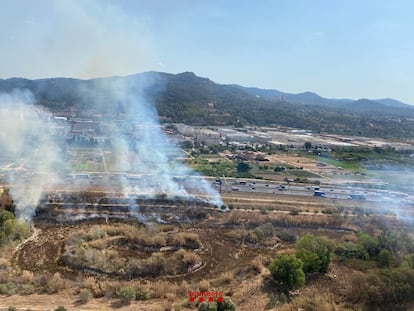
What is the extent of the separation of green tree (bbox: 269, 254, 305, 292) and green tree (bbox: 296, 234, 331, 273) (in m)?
1.32

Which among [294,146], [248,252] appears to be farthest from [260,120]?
[248,252]

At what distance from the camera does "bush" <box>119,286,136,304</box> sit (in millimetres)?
15508

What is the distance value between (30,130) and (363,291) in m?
51.5

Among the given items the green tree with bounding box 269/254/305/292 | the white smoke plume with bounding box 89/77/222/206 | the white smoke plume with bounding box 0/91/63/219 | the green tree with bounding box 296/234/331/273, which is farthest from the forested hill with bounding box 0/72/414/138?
the green tree with bounding box 269/254/305/292

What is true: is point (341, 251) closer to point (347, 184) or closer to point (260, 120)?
point (347, 184)

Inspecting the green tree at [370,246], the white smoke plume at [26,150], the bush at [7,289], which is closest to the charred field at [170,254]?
the bush at [7,289]

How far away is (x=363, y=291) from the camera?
1559cm

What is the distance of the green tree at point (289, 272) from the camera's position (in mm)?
16719

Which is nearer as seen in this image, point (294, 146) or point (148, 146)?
point (148, 146)

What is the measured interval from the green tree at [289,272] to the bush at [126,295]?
21.4 ft

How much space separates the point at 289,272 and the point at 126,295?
7295 millimetres

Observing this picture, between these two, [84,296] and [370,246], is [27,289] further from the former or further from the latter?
[370,246]

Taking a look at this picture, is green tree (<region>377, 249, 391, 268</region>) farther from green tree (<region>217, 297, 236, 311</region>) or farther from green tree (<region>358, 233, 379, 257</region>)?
green tree (<region>217, 297, 236, 311</region>)

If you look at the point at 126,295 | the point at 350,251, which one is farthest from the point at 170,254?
the point at 350,251
